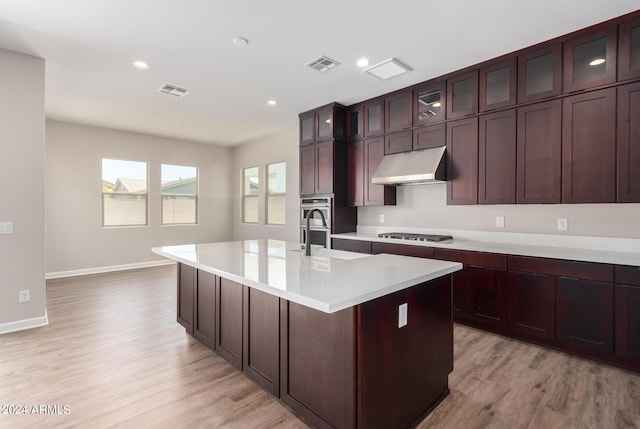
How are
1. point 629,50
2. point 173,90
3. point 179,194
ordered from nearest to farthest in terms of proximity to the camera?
point 629,50 → point 173,90 → point 179,194

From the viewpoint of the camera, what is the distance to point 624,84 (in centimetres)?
261

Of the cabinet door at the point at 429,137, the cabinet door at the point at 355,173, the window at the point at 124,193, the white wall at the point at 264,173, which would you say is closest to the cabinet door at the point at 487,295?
the cabinet door at the point at 429,137

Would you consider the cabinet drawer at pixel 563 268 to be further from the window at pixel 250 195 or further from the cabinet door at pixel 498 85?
the window at pixel 250 195

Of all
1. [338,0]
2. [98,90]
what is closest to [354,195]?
[338,0]

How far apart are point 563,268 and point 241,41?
3599 mm

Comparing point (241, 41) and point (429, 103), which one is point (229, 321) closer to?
point (241, 41)

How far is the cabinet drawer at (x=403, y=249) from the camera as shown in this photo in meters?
3.64

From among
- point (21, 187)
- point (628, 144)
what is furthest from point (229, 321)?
point (628, 144)

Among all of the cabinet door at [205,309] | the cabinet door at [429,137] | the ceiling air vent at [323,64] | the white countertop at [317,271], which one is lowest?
the cabinet door at [205,309]

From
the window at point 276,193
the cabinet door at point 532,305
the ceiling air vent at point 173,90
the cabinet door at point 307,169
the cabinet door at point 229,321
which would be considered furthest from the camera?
the window at point 276,193

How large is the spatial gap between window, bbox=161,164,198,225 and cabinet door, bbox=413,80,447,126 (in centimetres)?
555

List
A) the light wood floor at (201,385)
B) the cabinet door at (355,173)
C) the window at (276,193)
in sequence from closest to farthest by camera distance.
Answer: the light wood floor at (201,385)
the cabinet door at (355,173)
the window at (276,193)

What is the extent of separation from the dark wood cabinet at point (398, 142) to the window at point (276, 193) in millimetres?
2778

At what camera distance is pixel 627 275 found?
2.42 metres
